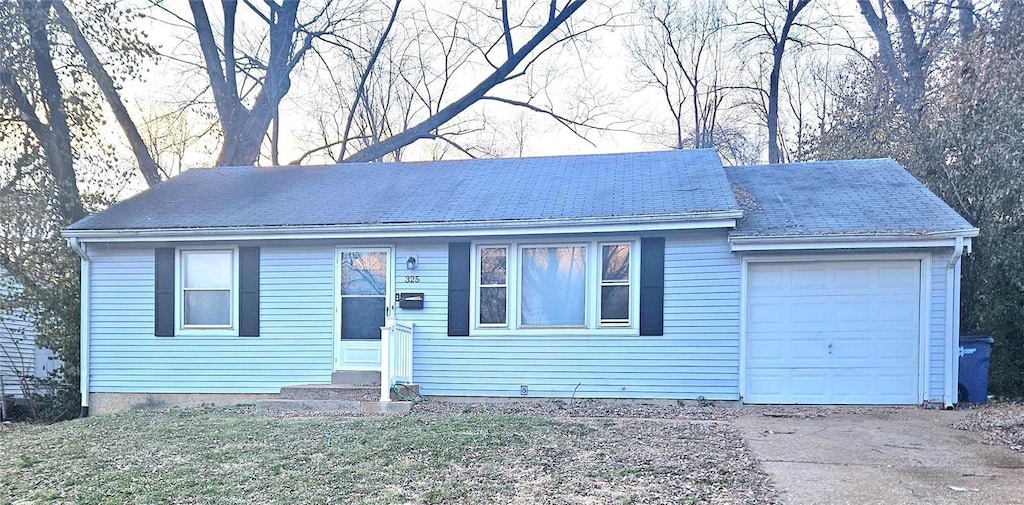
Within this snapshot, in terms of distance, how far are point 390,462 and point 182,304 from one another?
19.8 ft

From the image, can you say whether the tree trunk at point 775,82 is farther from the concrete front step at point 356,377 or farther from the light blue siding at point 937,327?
the concrete front step at point 356,377

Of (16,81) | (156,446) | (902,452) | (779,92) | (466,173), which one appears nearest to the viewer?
(902,452)

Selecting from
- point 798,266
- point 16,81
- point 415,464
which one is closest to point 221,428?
point 415,464

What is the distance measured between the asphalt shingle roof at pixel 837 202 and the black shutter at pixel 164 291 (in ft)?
24.6

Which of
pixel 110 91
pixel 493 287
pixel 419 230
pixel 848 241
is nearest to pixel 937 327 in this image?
pixel 848 241

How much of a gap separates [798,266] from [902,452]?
347cm

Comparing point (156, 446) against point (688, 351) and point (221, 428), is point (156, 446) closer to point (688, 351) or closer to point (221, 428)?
point (221, 428)

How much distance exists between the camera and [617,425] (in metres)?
7.58

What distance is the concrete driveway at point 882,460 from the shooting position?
484 cm

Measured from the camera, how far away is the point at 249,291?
10.5m

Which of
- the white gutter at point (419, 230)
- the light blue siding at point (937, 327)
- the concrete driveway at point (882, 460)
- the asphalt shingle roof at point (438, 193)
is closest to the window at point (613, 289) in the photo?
the white gutter at point (419, 230)

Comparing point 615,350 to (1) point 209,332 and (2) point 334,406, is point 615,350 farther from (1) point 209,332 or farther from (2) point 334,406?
(1) point 209,332

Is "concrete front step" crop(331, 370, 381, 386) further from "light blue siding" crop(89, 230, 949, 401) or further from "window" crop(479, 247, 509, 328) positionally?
"window" crop(479, 247, 509, 328)

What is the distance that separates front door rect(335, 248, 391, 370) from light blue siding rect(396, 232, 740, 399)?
0.28m
